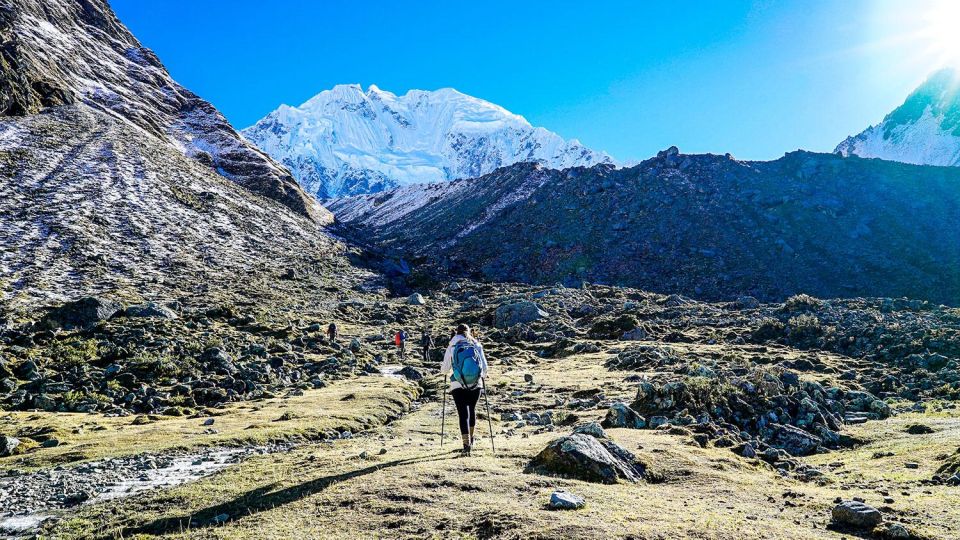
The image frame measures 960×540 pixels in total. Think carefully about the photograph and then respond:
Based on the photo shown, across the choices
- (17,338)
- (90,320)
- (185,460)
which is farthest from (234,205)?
(185,460)

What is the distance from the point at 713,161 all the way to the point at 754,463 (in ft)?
343

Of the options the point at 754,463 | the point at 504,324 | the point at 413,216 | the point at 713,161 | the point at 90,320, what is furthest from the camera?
the point at 413,216

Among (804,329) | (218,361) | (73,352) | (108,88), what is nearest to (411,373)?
(218,361)

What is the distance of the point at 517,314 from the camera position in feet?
171

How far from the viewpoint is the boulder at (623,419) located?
16.2 m

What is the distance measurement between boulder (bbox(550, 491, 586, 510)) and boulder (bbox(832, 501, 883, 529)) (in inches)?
145

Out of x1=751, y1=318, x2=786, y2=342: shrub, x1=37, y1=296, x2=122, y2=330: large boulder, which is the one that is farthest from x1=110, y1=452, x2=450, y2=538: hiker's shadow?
x1=751, y1=318, x2=786, y2=342: shrub

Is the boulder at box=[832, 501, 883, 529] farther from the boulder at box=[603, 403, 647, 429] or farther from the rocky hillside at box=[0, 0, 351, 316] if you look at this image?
the rocky hillside at box=[0, 0, 351, 316]

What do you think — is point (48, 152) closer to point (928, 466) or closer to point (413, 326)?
point (413, 326)

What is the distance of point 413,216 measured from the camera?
159m

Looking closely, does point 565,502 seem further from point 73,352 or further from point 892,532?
point 73,352

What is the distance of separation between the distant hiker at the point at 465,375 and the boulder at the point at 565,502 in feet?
12.8

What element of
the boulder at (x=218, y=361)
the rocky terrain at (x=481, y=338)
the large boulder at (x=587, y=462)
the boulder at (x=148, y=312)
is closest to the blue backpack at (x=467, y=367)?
the rocky terrain at (x=481, y=338)

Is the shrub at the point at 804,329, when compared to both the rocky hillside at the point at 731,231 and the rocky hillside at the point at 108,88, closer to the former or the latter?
the rocky hillside at the point at 731,231
